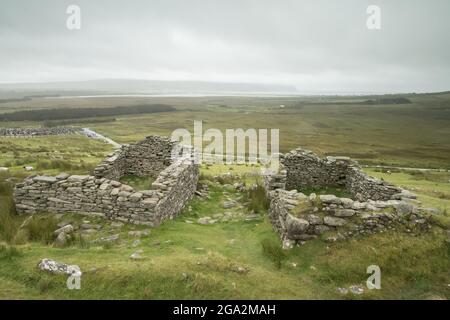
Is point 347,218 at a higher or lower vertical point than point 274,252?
higher

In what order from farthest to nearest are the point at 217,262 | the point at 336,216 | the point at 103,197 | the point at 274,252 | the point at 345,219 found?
the point at 103,197
the point at 336,216
the point at 345,219
the point at 274,252
the point at 217,262

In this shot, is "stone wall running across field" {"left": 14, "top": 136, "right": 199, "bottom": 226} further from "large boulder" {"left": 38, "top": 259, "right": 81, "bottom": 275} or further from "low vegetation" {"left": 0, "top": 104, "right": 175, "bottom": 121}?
"low vegetation" {"left": 0, "top": 104, "right": 175, "bottom": 121}

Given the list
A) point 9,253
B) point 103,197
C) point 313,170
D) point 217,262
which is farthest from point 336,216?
point 9,253

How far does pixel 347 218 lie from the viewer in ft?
30.7

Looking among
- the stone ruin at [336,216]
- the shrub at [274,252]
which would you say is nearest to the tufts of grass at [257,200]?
the stone ruin at [336,216]

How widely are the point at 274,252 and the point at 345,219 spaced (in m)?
2.23

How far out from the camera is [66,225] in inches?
428

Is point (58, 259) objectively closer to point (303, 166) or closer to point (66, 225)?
point (66, 225)

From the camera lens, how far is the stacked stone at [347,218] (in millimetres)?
9164

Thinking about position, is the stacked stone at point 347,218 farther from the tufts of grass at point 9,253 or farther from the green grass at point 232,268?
the tufts of grass at point 9,253

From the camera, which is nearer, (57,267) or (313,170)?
(57,267)

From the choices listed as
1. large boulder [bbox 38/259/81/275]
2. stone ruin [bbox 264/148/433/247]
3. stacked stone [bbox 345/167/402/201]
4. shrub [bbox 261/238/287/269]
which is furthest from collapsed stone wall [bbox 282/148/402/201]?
large boulder [bbox 38/259/81/275]

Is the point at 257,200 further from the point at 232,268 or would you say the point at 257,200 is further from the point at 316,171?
the point at 232,268
